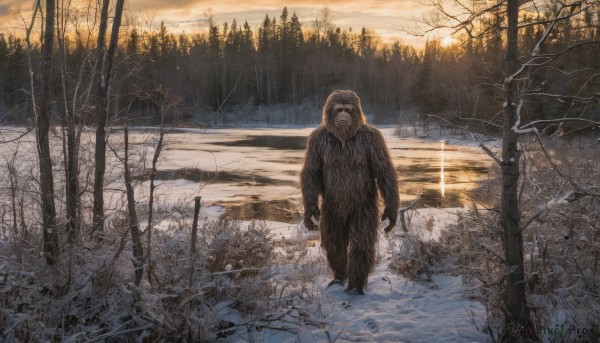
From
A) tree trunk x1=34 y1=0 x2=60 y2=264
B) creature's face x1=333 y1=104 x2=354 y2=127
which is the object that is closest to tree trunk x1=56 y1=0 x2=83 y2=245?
tree trunk x1=34 y1=0 x2=60 y2=264

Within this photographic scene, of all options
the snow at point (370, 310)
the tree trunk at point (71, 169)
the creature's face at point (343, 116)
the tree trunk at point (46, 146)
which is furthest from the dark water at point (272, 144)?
the tree trunk at point (46, 146)

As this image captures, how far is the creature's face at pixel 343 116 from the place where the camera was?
4285 mm

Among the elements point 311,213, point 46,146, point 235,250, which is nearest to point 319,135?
point 311,213

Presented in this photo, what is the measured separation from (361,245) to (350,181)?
0.61 meters

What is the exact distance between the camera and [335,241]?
4.61 meters

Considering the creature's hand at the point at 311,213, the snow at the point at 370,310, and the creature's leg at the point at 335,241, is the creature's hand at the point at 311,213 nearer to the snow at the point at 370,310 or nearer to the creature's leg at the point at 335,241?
the creature's leg at the point at 335,241

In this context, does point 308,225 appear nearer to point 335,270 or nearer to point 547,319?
point 335,270

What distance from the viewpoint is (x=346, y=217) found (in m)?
4.51

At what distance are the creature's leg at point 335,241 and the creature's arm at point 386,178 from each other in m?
0.45

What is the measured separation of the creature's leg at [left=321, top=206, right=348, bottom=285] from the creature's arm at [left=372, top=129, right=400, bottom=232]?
448mm

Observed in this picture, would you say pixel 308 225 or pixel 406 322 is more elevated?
pixel 308 225

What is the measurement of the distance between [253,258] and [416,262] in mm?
1793

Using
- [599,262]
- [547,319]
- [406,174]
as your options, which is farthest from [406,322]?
[406,174]

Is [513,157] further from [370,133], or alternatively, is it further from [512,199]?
[370,133]
